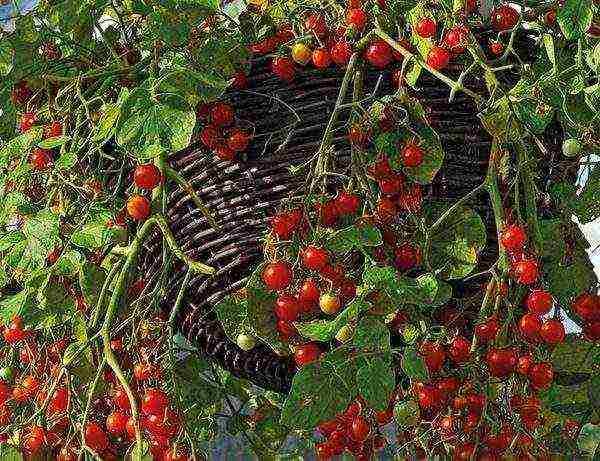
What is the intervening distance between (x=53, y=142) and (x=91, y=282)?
11 cm

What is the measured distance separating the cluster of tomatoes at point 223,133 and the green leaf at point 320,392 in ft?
0.62

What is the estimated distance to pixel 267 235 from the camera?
0.67m

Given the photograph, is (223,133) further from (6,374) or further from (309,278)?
(6,374)

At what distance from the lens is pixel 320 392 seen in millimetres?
598

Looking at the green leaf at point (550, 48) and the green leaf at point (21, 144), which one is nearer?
the green leaf at point (550, 48)

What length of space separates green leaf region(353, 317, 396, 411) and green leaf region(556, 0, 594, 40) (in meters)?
0.24

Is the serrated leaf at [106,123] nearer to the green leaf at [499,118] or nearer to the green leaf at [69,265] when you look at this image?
the green leaf at [69,265]

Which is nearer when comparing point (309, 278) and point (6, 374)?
point (309, 278)

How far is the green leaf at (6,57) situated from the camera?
802 mm

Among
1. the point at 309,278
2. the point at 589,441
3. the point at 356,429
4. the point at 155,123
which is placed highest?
the point at 155,123

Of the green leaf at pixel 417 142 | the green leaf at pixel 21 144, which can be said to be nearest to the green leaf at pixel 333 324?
the green leaf at pixel 417 142

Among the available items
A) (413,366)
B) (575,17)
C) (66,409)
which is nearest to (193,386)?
(66,409)

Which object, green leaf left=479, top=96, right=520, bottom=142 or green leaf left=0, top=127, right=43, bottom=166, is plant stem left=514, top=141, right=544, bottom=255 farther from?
green leaf left=0, top=127, right=43, bottom=166

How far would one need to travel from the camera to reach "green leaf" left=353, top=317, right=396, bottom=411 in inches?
23.3
